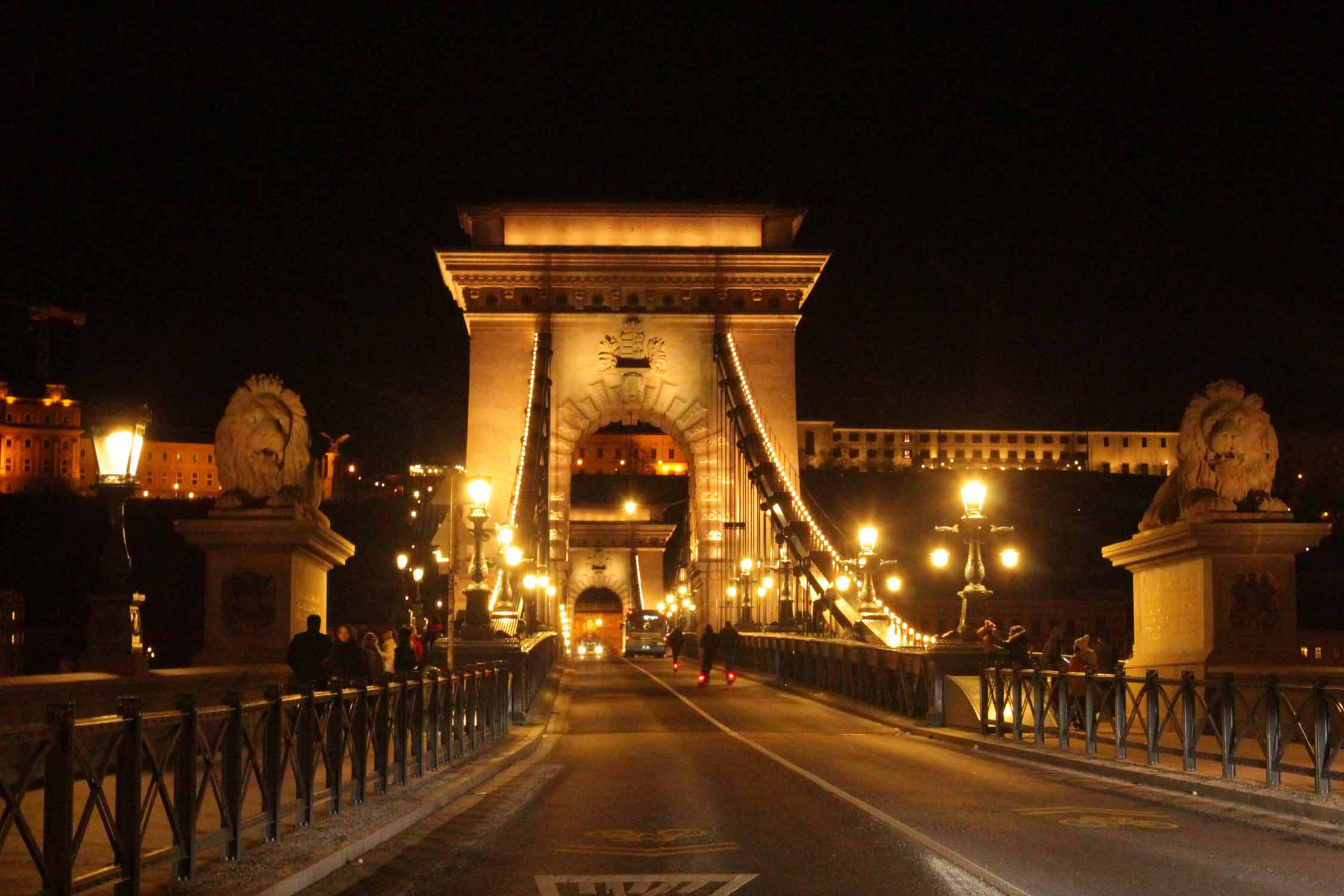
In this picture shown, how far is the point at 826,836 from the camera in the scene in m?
11.9

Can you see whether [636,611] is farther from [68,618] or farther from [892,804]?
[892,804]

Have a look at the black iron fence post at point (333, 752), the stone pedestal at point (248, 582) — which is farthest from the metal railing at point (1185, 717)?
the stone pedestal at point (248, 582)

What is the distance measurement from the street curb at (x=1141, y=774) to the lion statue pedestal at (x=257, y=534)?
801cm

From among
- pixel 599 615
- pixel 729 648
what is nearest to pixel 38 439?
pixel 599 615

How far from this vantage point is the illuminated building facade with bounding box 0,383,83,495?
485 ft

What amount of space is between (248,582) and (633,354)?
45.6m

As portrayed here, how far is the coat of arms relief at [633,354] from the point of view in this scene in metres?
64.9

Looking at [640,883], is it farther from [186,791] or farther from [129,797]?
[129,797]

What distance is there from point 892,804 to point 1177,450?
370 inches

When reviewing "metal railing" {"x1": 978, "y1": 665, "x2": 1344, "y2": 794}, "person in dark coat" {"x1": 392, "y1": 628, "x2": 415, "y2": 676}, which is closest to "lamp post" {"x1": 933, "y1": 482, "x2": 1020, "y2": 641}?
"metal railing" {"x1": 978, "y1": 665, "x2": 1344, "y2": 794}

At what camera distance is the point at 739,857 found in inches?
428

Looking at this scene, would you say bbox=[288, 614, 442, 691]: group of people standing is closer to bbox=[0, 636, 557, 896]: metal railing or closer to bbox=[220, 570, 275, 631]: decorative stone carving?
bbox=[220, 570, 275, 631]: decorative stone carving

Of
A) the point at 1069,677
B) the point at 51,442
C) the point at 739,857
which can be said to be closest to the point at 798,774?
the point at 1069,677

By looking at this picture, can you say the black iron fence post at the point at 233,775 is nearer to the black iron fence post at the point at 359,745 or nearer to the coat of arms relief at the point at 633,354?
the black iron fence post at the point at 359,745
